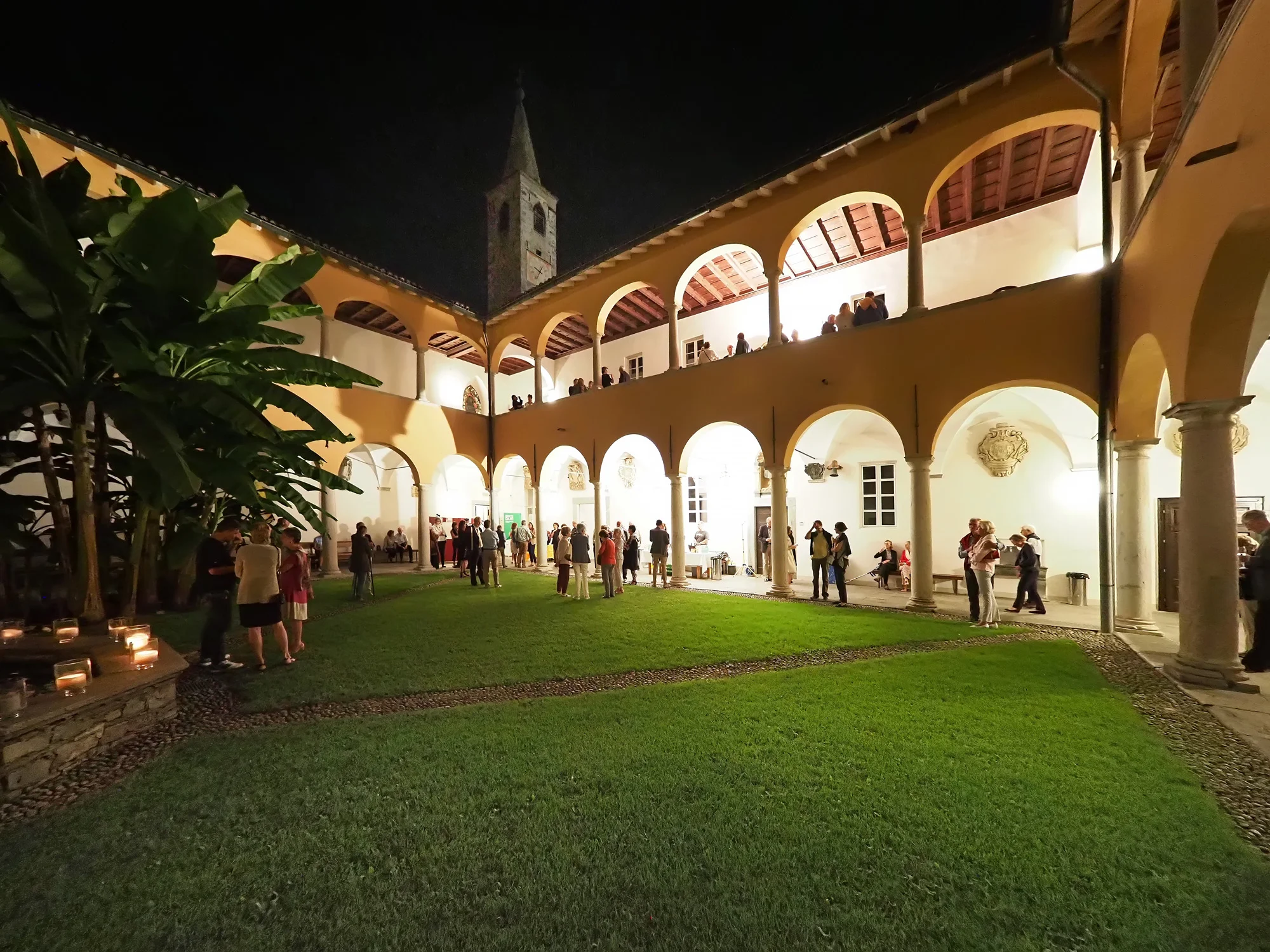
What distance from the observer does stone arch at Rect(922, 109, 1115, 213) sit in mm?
8734

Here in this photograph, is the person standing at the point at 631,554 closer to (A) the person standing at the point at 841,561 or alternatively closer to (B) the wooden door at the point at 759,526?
(B) the wooden door at the point at 759,526

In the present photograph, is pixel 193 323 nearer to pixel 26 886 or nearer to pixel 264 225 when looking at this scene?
pixel 26 886

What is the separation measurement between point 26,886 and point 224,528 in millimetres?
4838

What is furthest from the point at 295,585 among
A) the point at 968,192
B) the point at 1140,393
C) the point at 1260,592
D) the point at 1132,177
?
the point at 968,192

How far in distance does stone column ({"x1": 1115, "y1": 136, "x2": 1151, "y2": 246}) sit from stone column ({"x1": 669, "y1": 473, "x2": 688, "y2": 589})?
986cm

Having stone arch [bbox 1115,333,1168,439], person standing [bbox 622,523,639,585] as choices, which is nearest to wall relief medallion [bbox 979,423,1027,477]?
stone arch [bbox 1115,333,1168,439]

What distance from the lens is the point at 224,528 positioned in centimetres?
685

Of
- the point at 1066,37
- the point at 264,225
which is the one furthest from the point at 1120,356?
the point at 264,225

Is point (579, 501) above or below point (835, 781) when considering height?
above

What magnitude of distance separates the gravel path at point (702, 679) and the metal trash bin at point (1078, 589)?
395cm

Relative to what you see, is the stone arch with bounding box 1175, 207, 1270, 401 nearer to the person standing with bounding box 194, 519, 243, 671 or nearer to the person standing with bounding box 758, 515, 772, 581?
the person standing with bounding box 758, 515, 772, 581

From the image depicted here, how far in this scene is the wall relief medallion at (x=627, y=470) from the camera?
64.0 ft

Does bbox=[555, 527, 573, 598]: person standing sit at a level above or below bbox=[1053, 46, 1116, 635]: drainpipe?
below

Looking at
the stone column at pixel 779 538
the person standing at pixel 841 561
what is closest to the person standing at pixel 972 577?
the person standing at pixel 841 561
